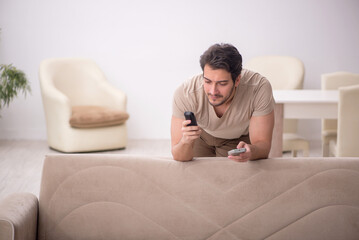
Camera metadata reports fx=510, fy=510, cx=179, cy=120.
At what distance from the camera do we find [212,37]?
6.01m

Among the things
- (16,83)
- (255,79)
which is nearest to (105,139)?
(16,83)

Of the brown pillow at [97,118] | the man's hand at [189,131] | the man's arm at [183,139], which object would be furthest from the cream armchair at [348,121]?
the brown pillow at [97,118]

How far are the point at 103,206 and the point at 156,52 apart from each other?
13.4 feet

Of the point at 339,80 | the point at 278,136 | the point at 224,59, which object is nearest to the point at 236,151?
the point at 224,59

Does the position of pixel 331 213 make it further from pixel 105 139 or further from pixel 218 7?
pixel 218 7

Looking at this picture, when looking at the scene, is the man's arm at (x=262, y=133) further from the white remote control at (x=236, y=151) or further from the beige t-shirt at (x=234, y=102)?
the white remote control at (x=236, y=151)

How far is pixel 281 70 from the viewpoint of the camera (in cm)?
550

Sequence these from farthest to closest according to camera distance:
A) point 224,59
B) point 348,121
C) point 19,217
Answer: point 348,121 → point 224,59 → point 19,217

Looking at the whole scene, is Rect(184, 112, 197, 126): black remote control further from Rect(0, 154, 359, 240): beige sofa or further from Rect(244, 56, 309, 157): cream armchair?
Rect(244, 56, 309, 157): cream armchair

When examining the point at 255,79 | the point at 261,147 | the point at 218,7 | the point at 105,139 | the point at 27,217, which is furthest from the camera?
the point at 218,7

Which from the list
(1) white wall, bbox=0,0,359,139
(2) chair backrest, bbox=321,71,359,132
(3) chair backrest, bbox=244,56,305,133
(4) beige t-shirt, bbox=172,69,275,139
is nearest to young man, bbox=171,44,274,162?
(4) beige t-shirt, bbox=172,69,275,139

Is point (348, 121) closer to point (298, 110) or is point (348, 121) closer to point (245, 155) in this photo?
point (298, 110)

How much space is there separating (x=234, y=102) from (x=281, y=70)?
3.32m

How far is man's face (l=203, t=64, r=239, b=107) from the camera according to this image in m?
2.17
